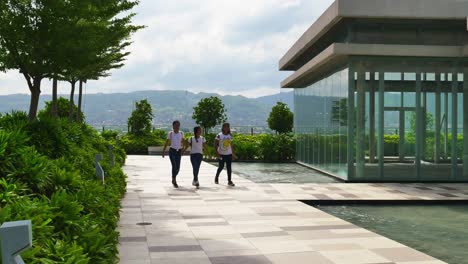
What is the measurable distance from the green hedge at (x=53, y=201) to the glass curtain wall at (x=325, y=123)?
10.0 meters

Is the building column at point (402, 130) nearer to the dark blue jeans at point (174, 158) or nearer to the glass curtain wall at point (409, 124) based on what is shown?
the glass curtain wall at point (409, 124)

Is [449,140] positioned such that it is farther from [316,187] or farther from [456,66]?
[316,187]

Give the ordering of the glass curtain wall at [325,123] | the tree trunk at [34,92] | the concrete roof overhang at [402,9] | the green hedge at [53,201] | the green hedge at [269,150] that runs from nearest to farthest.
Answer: the green hedge at [53,201]
the concrete roof overhang at [402,9]
the tree trunk at [34,92]
the glass curtain wall at [325,123]
the green hedge at [269,150]

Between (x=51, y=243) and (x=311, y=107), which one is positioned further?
(x=311, y=107)

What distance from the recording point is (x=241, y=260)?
6367 mm

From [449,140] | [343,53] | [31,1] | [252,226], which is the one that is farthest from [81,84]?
[252,226]

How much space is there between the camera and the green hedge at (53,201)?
4094 millimetres

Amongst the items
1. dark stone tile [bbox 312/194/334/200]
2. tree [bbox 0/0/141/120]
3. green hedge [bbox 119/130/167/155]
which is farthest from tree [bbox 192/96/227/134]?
dark stone tile [bbox 312/194/334/200]

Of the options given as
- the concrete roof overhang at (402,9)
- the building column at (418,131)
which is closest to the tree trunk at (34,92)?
the concrete roof overhang at (402,9)

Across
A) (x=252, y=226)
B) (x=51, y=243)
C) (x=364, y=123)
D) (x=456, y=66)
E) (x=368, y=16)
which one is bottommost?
(x=252, y=226)

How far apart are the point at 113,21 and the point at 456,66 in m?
14.3

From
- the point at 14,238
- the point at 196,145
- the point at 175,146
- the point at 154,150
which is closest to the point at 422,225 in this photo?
the point at 196,145

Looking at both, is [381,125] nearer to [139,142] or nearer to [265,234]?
[265,234]

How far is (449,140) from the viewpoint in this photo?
17078 millimetres
